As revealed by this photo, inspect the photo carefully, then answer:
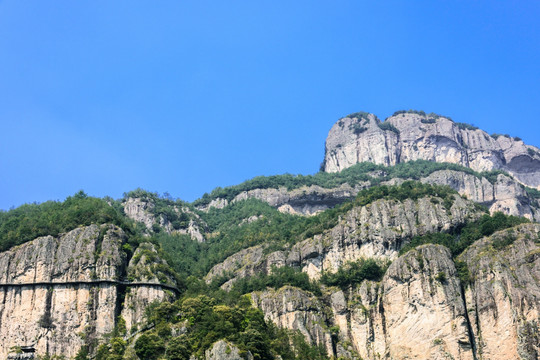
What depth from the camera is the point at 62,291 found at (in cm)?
10144

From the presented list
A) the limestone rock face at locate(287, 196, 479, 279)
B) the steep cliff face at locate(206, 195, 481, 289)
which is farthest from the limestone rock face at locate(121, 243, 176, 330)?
the limestone rock face at locate(287, 196, 479, 279)

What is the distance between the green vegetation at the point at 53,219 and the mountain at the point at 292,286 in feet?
0.88

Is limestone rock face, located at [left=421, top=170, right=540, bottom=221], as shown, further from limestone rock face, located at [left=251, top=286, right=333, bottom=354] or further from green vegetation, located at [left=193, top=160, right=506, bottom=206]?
limestone rock face, located at [left=251, top=286, right=333, bottom=354]

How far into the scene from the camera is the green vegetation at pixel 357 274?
107 metres

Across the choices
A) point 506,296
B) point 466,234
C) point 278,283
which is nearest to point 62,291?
point 278,283

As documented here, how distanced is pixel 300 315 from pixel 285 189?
67332 millimetres

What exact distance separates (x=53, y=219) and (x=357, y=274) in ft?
144

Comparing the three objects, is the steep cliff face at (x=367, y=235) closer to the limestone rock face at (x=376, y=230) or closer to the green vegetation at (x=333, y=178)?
the limestone rock face at (x=376, y=230)

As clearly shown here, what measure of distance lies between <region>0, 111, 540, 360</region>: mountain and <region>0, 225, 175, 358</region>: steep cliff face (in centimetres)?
16

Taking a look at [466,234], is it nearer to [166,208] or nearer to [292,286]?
[292,286]

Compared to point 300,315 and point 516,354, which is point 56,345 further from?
point 516,354

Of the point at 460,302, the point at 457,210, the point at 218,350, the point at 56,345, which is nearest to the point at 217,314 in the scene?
the point at 218,350

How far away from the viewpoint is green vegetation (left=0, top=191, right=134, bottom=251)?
109 m

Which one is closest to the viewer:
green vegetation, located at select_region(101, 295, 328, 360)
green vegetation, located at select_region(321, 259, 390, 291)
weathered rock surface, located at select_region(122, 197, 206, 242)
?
green vegetation, located at select_region(101, 295, 328, 360)
